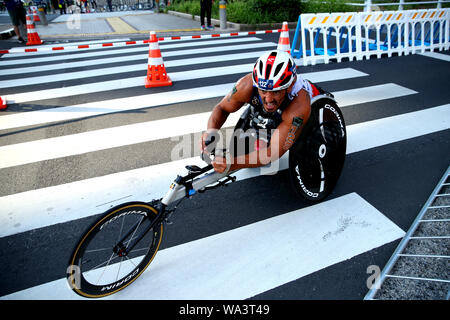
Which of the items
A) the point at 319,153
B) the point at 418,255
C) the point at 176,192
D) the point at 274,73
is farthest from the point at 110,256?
A: the point at 418,255

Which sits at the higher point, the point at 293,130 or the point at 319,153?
the point at 293,130

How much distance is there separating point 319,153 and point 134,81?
198 inches

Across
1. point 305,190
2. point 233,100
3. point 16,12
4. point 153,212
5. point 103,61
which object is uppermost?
point 16,12

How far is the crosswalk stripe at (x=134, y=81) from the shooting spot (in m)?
6.27

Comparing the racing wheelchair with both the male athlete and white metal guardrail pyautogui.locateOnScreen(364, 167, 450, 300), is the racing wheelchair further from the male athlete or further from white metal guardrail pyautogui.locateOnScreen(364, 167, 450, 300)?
white metal guardrail pyautogui.locateOnScreen(364, 167, 450, 300)

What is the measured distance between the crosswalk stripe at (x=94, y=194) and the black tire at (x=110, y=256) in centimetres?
60

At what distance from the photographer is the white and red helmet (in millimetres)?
2578

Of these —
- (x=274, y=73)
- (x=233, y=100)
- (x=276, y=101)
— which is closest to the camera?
(x=274, y=73)

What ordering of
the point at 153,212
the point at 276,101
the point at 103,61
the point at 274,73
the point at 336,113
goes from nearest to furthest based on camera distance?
the point at 153,212, the point at 274,73, the point at 276,101, the point at 336,113, the point at 103,61

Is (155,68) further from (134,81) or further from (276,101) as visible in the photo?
(276,101)

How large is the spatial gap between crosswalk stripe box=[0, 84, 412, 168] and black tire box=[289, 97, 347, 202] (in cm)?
201

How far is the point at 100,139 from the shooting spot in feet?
14.9

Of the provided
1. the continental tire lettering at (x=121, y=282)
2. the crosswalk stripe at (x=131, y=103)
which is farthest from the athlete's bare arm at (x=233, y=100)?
the crosswalk stripe at (x=131, y=103)

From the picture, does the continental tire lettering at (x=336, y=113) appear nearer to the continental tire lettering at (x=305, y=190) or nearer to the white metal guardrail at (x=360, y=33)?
the continental tire lettering at (x=305, y=190)
